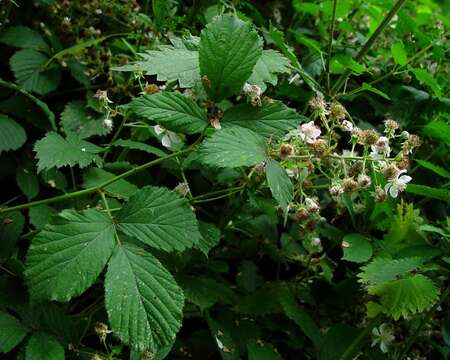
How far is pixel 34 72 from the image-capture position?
1558 millimetres

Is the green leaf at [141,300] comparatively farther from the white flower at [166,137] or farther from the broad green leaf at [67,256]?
the white flower at [166,137]

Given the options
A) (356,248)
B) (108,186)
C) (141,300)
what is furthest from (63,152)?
(356,248)

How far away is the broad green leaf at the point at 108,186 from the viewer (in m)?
1.24

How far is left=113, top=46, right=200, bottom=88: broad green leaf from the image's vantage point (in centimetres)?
97

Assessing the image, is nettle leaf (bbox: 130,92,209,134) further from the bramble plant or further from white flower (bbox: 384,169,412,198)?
white flower (bbox: 384,169,412,198)

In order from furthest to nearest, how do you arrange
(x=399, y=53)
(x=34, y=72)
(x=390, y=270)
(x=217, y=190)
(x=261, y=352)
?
(x=34, y=72)
(x=217, y=190)
(x=399, y=53)
(x=261, y=352)
(x=390, y=270)

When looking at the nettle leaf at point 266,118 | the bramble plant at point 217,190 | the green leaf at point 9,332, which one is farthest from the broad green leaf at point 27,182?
the nettle leaf at point 266,118

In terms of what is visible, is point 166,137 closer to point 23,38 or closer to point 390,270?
point 390,270

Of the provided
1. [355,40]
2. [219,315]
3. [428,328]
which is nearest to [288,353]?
[219,315]

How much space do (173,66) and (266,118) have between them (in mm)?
201

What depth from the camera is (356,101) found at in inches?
70.3

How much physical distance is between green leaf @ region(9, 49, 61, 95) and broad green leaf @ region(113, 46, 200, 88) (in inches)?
25.2

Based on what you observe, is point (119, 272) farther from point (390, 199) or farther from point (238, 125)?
point (390, 199)

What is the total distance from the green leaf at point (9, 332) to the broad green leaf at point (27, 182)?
0.37m
